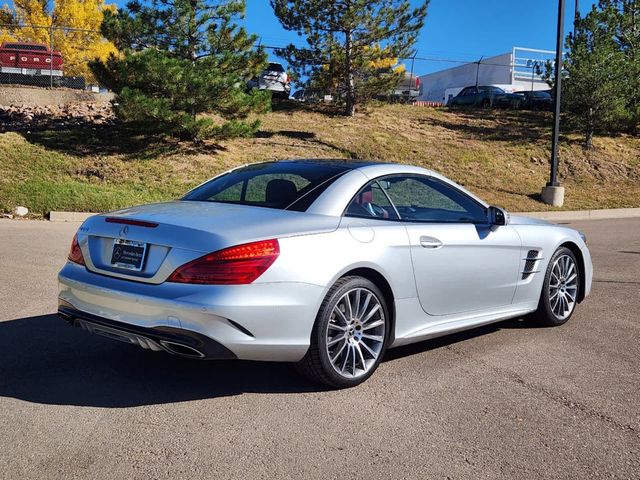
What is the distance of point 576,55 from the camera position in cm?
2356

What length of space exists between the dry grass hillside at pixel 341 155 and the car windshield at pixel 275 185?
34.5 feet

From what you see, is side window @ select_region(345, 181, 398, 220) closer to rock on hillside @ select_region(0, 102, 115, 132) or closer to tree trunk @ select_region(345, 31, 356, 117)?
rock on hillside @ select_region(0, 102, 115, 132)

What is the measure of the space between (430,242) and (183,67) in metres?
14.3

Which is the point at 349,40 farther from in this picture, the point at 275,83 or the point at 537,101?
the point at 537,101

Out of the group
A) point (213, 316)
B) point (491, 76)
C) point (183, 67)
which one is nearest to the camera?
point (213, 316)

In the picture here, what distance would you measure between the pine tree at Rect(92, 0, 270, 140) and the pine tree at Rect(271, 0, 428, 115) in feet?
14.8

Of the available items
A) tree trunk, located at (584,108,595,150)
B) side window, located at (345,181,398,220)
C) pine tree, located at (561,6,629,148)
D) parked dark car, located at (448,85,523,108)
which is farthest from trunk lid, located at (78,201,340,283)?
parked dark car, located at (448,85,523,108)

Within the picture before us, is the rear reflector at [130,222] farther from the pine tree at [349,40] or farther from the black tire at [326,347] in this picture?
the pine tree at [349,40]

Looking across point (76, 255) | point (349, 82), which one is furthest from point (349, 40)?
point (76, 255)

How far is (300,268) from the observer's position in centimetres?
406

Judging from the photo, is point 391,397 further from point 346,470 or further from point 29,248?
point 29,248

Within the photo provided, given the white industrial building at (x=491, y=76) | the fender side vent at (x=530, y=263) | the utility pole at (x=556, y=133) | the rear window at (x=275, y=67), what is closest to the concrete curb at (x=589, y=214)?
the utility pole at (x=556, y=133)

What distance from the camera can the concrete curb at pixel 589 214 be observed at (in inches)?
736

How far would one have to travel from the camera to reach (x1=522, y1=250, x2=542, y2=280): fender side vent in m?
5.74
